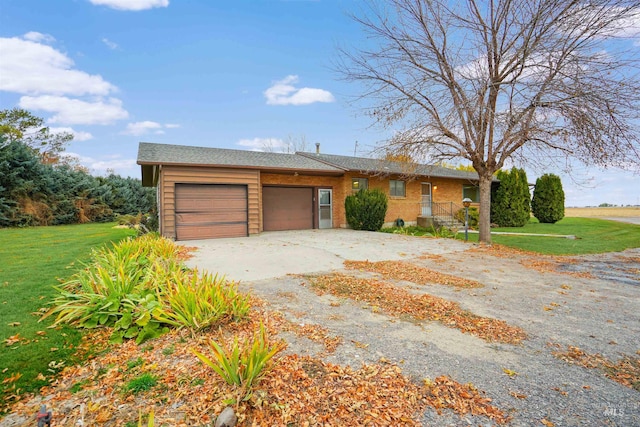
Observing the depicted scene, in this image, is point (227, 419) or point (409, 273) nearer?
point (227, 419)

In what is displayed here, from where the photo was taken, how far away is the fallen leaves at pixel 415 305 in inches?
132

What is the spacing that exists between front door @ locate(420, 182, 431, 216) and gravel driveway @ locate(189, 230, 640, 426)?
10183mm

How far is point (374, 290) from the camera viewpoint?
4863 millimetres

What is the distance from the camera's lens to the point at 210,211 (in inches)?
451

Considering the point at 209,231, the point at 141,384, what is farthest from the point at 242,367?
the point at 209,231

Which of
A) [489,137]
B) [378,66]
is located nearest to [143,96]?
[378,66]

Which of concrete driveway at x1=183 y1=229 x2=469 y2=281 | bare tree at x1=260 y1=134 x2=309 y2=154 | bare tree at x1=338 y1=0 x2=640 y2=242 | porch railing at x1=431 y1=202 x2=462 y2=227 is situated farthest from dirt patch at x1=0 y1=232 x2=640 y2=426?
bare tree at x1=260 y1=134 x2=309 y2=154

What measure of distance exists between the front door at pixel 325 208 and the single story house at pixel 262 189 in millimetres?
49

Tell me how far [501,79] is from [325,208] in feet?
28.7

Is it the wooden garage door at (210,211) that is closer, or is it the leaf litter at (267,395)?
the leaf litter at (267,395)

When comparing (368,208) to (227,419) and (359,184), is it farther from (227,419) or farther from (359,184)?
(227,419)

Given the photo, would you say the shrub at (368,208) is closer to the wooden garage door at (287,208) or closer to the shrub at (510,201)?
the wooden garage door at (287,208)

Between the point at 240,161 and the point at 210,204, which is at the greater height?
the point at 240,161

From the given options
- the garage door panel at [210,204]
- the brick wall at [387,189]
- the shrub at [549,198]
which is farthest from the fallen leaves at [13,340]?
the shrub at [549,198]
